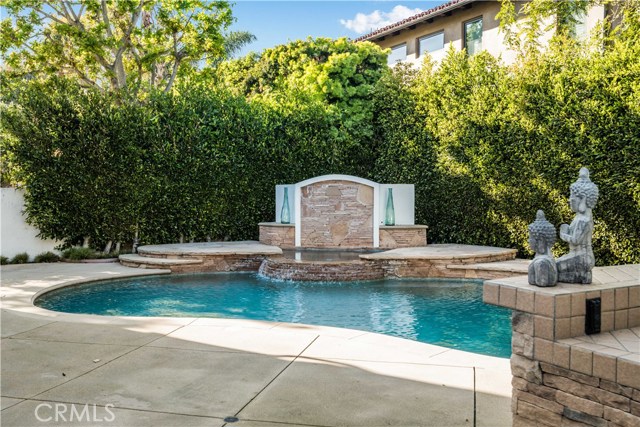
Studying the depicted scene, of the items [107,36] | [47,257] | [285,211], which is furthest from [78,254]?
[107,36]

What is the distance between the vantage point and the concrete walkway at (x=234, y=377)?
12.8ft

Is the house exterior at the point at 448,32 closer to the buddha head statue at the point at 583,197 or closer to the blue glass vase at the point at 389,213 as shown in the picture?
the blue glass vase at the point at 389,213

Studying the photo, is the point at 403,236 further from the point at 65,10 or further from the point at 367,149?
the point at 65,10

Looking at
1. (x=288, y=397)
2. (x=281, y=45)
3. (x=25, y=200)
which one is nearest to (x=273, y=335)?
(x=288, y=397)

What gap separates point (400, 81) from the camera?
16016 mm

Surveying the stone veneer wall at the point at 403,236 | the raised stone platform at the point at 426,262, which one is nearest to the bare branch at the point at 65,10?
the stone veneer wall at the point at 403,236

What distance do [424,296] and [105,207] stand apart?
8368 mm

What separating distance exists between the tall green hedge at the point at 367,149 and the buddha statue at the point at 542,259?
8266 millimetres

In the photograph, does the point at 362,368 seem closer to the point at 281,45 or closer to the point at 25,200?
the point at 25,200

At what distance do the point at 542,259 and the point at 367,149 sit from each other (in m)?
13.1

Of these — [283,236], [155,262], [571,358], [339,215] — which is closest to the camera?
[571,358]

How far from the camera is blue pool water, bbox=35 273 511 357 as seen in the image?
7.41 meters

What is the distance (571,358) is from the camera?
320cm

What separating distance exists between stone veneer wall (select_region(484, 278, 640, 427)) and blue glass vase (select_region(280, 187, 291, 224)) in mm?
11108
